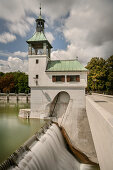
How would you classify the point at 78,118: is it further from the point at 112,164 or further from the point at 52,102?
the point at 112,164

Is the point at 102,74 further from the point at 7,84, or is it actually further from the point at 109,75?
the point at 7,84

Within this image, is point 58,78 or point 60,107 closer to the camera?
point 58,78

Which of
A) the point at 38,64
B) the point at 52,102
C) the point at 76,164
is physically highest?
the point at 38,64

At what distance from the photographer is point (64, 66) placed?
24.3 metres

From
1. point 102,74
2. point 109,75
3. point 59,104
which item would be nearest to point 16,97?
point 59,104

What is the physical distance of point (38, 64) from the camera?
952 inches

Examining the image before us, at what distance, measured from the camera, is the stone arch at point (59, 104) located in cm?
2527

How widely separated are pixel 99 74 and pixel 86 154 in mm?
26093

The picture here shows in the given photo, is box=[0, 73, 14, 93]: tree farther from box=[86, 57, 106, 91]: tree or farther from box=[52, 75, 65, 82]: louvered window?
box=[52, 75, 65, 82]: louvered window

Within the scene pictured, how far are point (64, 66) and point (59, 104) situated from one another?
7540 mm

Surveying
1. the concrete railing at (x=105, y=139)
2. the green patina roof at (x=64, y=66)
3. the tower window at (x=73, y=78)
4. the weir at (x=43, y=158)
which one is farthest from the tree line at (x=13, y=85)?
the concrete railing at (x=105, y=139)

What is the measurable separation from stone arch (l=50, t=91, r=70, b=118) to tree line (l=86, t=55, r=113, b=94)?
12.0 metres

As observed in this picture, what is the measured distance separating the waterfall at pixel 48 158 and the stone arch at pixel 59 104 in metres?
11.7

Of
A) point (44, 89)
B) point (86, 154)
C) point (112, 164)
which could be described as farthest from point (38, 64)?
point (112, 164)
